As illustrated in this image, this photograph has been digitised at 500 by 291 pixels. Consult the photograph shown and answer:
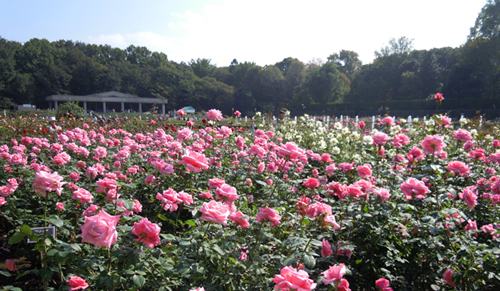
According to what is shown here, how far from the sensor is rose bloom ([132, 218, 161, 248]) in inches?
45.5

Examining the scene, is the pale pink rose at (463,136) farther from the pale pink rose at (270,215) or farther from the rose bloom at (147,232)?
the rose bloom at (147,232)

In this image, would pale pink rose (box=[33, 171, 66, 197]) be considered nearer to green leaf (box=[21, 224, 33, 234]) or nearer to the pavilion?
green leaf (box=[21, 224, 33, 234])

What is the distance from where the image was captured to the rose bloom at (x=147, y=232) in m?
1.16

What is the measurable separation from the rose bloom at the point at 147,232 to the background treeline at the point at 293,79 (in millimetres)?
35420

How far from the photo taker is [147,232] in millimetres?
1159

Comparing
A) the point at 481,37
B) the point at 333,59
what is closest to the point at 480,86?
the point at 481,37

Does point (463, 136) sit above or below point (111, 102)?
above

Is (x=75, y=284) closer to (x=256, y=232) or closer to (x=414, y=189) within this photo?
(x=256, y=232)

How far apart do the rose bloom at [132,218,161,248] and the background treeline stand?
35420mm

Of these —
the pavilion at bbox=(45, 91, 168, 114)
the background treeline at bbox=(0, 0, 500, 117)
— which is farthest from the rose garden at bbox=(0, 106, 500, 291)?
the pavilion at bbox=(45, 91, 168, 114)

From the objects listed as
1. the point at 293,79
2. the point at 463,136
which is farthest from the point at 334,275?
the point at 293,79

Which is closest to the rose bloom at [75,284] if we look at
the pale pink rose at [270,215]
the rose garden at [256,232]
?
the rose garden at [256,232]

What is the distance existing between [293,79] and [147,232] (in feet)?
195

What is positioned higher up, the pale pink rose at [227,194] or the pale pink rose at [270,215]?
the pale pink rose at [227,194]
